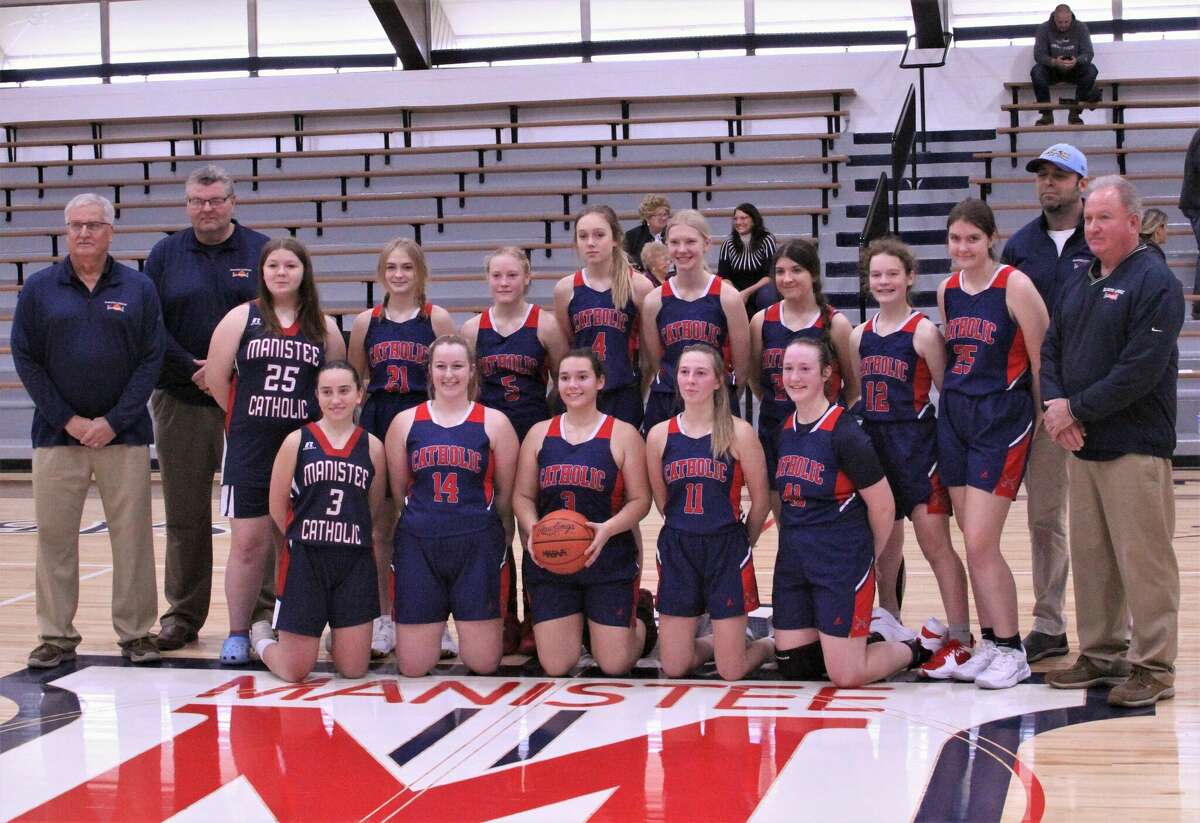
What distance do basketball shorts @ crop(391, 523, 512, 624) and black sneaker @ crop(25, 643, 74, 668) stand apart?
1.20m

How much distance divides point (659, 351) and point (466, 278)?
19.1 ft

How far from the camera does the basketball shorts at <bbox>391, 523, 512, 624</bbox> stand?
3824mm

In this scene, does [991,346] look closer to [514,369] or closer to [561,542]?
[561,542]

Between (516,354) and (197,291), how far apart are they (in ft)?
3.92

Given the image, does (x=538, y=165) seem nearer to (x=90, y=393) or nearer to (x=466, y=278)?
(x=466, y=278)

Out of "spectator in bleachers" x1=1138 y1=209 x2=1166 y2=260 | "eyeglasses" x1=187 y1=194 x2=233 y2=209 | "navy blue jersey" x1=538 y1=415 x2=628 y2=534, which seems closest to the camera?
"navy blue jersey" x1=538 y1=415 x2=628 y2=534

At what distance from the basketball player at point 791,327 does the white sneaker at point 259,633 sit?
1715mm

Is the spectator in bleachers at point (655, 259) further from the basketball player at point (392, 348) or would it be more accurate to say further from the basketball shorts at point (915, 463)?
the basketball shorts at point (915, 463)

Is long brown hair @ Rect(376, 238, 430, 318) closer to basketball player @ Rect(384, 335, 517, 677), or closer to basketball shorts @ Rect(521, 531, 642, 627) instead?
basketball player @ Rect(384, 335, 517, 677)

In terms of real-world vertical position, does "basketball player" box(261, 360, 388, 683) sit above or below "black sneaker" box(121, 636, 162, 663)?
above

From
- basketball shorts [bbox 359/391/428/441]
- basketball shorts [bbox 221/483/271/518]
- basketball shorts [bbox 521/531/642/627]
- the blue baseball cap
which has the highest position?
the blue baseball cap

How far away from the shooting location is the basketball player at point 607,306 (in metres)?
4.17

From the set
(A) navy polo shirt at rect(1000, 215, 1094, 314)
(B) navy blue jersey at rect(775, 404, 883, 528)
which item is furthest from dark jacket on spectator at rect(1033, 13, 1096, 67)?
(B) navy blue jersey at rect(775, 404, 883, 528)

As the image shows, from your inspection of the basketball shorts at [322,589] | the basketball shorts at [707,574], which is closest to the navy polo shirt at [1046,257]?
the basketball shorts at [707,574]
